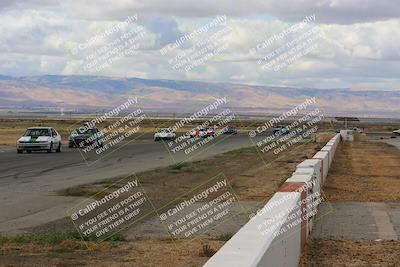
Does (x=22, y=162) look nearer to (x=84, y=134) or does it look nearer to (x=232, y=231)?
(x=84, y=134)

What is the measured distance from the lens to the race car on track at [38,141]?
38.8m

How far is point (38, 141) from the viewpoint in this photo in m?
38.9

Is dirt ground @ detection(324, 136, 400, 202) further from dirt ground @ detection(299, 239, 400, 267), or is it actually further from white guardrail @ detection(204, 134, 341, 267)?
white guardrail @ detection(204, 134, 341, 267)

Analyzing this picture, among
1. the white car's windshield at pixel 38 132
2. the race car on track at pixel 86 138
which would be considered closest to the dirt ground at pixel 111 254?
the white car's windshield at pixel 38 132

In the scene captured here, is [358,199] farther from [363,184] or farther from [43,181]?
[43,181]

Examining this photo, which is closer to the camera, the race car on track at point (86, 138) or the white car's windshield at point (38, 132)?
the white car's windshield at point (38, 132)

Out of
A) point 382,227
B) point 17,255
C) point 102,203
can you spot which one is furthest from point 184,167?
point 17,255

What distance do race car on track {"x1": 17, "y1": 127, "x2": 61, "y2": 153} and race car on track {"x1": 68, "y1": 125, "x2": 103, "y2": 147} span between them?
5661 millimetres

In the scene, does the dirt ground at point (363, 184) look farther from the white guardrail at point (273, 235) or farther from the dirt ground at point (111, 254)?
the dirt ground at point (111, 254)

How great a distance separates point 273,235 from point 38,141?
34355 millimetres

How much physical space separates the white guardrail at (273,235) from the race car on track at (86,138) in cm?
3611

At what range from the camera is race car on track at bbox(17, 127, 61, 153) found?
38750 millimetres

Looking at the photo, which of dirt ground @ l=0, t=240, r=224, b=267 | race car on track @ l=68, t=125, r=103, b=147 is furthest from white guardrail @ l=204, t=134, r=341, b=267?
race car on track @ l=68, t=125, r=103, b=147

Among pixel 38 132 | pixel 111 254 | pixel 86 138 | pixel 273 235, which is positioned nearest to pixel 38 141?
pixel 38 132
